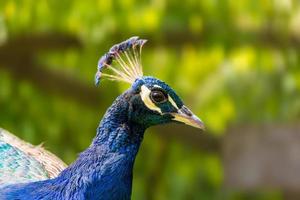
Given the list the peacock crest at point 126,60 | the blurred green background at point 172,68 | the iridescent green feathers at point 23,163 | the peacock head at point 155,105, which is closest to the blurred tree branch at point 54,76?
the blurred green background at point 172,68

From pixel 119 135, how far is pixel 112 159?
6 centimetres

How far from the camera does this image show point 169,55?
6773mm

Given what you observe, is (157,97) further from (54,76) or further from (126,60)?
(54,76)

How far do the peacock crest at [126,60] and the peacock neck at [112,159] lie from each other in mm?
92

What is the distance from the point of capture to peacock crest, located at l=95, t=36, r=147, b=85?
2969 millimetres

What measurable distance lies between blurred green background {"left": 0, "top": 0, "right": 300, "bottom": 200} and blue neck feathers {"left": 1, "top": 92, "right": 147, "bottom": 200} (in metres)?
2.65

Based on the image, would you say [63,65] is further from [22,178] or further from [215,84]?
[22,178]

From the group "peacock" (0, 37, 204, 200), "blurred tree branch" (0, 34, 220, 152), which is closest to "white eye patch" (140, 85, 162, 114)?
"peacock" (0, 37, 204, 200)

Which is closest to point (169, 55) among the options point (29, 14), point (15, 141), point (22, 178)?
point (29, 14)

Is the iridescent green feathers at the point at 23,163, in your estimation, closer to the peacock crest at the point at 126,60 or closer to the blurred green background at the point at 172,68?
the peacock crest at the point at 126,60

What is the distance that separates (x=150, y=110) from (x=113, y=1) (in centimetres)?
Answer: 283

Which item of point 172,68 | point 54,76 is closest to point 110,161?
point 54,76

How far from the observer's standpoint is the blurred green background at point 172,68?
5.84 metres

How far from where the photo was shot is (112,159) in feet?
9.55
